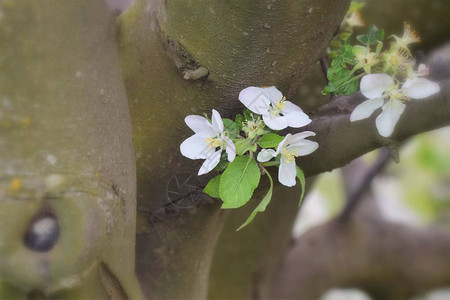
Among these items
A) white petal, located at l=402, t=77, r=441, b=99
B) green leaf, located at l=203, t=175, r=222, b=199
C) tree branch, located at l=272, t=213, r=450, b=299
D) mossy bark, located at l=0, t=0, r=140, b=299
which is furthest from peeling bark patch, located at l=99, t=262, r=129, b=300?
tree branch, located at l=272, t=213, r=450, b=299

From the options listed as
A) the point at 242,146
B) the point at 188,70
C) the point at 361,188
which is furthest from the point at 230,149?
the point at 361,188

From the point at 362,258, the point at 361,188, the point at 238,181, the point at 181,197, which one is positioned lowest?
the point at 362,258

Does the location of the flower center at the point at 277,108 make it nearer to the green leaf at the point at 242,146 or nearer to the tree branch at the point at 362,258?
the green leaf at the point at 242,146

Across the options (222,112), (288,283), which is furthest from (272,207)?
(222,112)

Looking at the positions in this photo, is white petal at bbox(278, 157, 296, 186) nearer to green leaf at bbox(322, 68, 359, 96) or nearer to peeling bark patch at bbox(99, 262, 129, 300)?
green leaf at bbox(322, 68, 359, 96)

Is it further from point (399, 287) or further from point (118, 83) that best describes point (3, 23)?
point (399, 287)

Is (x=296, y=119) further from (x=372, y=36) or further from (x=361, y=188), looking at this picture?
(x=361, y=188)
